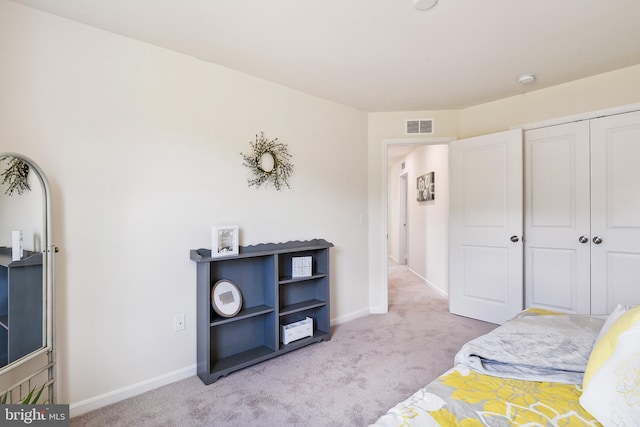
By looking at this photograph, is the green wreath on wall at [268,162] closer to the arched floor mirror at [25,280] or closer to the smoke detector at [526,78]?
the arched floor mirror at [25,280]

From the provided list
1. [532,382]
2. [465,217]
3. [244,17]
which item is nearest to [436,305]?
[465,217]

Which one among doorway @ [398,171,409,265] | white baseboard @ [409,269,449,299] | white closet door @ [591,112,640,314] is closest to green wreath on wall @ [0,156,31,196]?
white closet door @ [591,112,640,314]

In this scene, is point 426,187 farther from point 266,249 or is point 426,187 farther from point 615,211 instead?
point 266,249

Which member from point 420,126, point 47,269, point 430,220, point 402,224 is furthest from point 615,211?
point 402,224

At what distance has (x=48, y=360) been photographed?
1663 mm

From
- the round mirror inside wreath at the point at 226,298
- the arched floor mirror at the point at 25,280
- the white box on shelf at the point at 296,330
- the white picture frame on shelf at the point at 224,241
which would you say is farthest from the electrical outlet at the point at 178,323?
the white box on shelf at the point at 296,330

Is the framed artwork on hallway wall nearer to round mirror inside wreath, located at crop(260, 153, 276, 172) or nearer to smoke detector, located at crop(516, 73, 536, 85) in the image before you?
smoke detector, located at crop(516, 73, 536, 85)

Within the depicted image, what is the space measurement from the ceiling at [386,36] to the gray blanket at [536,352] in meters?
1.68

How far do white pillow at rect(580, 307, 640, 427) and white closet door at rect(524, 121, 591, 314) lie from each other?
222cm

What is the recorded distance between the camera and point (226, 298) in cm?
233

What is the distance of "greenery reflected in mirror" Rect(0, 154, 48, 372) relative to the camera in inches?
57.9

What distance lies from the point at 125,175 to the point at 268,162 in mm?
1072

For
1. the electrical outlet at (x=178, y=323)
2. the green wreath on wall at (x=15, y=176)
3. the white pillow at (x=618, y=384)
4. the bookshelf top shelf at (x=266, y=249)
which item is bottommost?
the electrical outlet at (x=178, y=323)

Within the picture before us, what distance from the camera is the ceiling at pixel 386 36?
69.3 inches
